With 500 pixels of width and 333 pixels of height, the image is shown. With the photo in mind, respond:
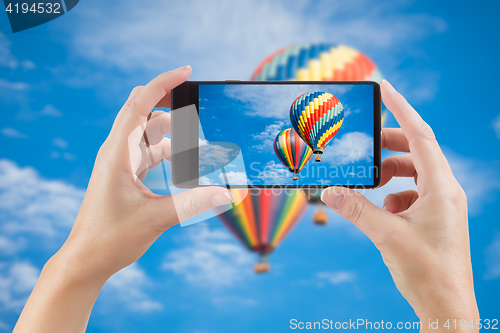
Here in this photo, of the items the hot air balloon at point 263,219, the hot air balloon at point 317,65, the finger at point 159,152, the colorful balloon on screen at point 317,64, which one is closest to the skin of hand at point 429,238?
the finger at point 159,152

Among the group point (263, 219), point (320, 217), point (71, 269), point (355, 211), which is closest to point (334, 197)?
point (355, 211)

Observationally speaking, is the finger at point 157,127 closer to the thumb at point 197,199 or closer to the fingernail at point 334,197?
the thumb at point 197,199

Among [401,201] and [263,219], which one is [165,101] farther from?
[263,219]

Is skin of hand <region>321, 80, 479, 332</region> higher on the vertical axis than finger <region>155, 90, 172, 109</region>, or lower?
lower

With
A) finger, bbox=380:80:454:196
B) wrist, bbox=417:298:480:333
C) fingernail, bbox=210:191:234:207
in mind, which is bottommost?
wrist, bbox=417:298:480:333

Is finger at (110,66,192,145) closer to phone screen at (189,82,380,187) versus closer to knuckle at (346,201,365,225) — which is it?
phone screen at (189,82,380,187)

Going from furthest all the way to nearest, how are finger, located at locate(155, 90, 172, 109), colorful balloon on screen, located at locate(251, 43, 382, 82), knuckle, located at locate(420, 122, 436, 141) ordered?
colorful balloon on screen, located at locate(251, 43, 382, 82), finger, located at locate(155, 90, 172, 109), knuckle, located at locate(420, 122, 436, 141)

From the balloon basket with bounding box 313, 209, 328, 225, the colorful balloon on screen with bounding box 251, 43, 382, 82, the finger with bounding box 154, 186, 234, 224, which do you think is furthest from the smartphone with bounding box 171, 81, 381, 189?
the balloon basket with bounding box 313, 209, 328, 225
